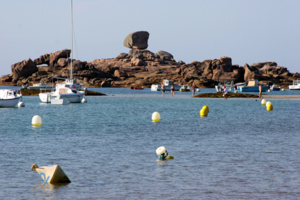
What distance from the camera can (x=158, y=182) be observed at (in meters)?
13.0

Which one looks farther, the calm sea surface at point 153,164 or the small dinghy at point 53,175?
the small dinghy at point 53,175

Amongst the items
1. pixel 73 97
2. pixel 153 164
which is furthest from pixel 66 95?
pixel 153 164

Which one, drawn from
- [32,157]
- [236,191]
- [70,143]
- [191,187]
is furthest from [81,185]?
[70,143]

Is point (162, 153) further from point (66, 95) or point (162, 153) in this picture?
point (66, 95)

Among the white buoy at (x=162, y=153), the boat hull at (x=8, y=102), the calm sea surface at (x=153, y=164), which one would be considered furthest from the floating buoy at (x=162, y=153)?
the boat hull at (x=8, y=102)

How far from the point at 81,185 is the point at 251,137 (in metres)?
13.5

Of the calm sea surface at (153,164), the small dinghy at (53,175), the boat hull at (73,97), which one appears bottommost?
the calm sea surface at (153,164)

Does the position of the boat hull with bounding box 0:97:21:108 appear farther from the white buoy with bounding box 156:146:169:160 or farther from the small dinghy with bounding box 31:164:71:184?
the small dinghy with bounding box 31:164:71:184

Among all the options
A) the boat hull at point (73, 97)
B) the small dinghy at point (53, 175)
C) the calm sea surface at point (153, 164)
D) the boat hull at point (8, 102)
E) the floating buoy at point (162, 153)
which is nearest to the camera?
the calm sea surface at point (153, 164)

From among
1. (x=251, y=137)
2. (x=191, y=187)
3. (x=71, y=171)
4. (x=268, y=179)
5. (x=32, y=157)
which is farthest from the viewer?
(x=251, y=137)

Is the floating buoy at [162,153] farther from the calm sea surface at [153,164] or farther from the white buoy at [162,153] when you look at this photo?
the calm sea surface at [153,164]

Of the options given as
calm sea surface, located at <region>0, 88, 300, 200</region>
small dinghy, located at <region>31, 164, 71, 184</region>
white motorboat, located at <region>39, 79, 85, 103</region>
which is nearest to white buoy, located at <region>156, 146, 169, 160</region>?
calm sea surface, located at <region>0, 88, 300, 200</region>

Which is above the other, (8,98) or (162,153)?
(8,98)

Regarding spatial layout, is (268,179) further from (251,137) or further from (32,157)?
(251,137)
